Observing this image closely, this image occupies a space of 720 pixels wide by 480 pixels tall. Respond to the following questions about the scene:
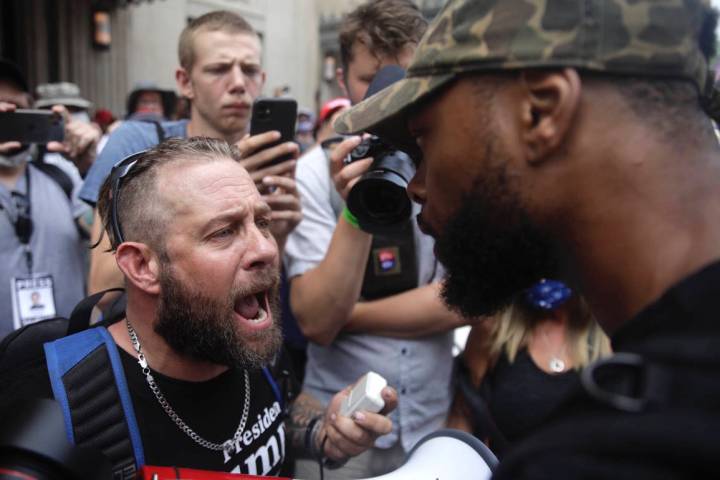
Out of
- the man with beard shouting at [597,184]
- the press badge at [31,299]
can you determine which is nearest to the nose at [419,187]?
the man with beard shouting at [597,184]

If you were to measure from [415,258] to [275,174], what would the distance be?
59 centimetres

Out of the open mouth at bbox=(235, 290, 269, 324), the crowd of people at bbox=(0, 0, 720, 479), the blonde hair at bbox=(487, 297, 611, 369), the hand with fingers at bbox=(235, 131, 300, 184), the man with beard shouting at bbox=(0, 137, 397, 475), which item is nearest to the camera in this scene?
the crowd of people at bbox=(0, 0, 720, 479)

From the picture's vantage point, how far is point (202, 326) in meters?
1.54

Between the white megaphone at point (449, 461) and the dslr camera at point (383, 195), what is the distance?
0.64 m

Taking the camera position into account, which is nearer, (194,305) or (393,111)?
(393,111)

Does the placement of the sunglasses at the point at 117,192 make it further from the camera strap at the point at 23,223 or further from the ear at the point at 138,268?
the camera strap at the point at 23,223

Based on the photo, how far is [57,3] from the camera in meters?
9.41

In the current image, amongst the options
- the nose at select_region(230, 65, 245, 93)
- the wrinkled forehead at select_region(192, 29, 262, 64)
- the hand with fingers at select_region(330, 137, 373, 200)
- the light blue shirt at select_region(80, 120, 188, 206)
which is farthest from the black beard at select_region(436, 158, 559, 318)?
the wrinkled forehead at select_region(192, 29, 262, 64)

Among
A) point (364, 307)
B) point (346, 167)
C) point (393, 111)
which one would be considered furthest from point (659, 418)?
point (364, 307)

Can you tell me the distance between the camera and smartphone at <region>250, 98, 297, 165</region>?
83.6 inches

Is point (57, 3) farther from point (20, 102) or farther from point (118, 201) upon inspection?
point (118, 201)

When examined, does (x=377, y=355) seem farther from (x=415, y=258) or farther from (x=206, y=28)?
(x=206, y=28)

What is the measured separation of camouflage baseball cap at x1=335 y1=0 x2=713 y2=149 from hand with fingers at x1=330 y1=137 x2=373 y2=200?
92cm

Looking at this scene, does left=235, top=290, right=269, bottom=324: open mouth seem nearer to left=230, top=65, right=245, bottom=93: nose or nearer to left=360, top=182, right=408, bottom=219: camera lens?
left=360, top=182, right=408, bottom=219: camera lens
